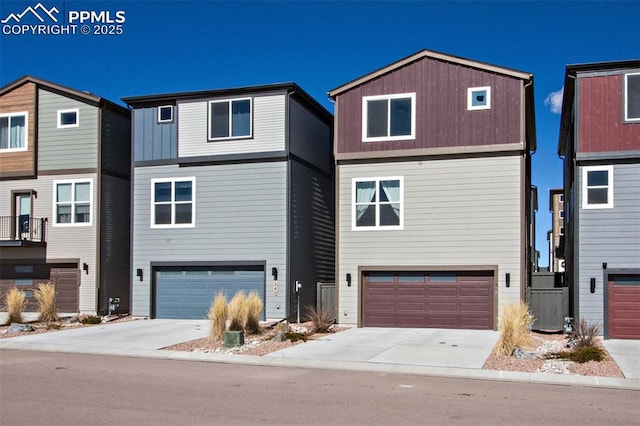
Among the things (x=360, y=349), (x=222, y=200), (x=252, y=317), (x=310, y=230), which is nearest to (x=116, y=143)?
(x=222, y=200)

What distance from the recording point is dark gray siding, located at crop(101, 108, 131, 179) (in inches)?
962

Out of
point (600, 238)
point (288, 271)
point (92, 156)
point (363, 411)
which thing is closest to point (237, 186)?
point (288, 271)

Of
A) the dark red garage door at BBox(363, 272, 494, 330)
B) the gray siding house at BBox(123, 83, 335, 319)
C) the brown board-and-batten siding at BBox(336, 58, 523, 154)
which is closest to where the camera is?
the brown board-and-batten siding at BBox(336, 58, 523, 154)

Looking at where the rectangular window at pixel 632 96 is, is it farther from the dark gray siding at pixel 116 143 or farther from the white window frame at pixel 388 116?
the dark gray siding at pixel 116 143

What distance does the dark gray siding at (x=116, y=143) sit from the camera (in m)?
24.4

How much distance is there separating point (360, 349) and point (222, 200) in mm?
8846

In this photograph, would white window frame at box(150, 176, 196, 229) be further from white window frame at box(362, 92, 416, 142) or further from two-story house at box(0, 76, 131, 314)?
white window frame at box(362, 92, 416, 142)

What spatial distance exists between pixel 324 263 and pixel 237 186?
4780 mm

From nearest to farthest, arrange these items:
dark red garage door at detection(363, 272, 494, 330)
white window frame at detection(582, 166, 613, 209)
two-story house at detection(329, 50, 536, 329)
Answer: white window frame at detection(582, 166, 613, 209), two-story house at detection(329, 50, 536, 329), dark red garage door at detection(363, 272, 494, 330)

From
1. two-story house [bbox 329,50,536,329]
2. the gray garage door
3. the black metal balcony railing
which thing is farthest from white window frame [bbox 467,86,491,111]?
the black metal balcony railing

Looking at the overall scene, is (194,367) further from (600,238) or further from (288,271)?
(600,238)

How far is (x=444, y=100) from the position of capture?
20.0 metres

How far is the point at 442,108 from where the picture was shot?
65.5ft

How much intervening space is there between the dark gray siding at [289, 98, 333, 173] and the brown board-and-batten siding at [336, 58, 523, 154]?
1887 mm
